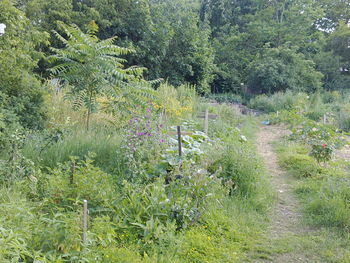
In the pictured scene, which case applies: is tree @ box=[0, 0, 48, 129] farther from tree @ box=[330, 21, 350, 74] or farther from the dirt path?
tree @ box=[330, 21, 350, 74]

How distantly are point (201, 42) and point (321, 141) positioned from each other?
15.4m

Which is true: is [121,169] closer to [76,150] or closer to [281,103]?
[76,150]

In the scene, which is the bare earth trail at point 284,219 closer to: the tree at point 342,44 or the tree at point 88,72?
the tree at point 88,72

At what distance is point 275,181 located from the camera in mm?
6641

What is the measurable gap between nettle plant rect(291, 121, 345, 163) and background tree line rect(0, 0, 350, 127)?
5538 millimetres

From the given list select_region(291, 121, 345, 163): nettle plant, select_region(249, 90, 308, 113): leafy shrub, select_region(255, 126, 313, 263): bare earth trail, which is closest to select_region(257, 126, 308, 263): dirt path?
select_region(255, 126, 313, 263): bare earth trail

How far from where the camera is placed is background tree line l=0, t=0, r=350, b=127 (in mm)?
7445

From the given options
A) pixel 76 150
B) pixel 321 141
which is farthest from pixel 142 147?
pixel 321 141

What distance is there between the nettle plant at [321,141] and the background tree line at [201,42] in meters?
5.54

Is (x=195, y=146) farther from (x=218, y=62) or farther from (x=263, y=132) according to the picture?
(x=218, y=62)

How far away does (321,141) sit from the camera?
24.5 feet

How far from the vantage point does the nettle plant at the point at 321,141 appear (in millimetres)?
7055

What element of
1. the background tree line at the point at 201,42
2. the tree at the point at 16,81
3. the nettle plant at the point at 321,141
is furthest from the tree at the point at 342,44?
the tree at the point at 16,81

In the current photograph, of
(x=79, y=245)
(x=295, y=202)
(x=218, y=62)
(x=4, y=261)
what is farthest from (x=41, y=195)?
(x=218, y=62)
